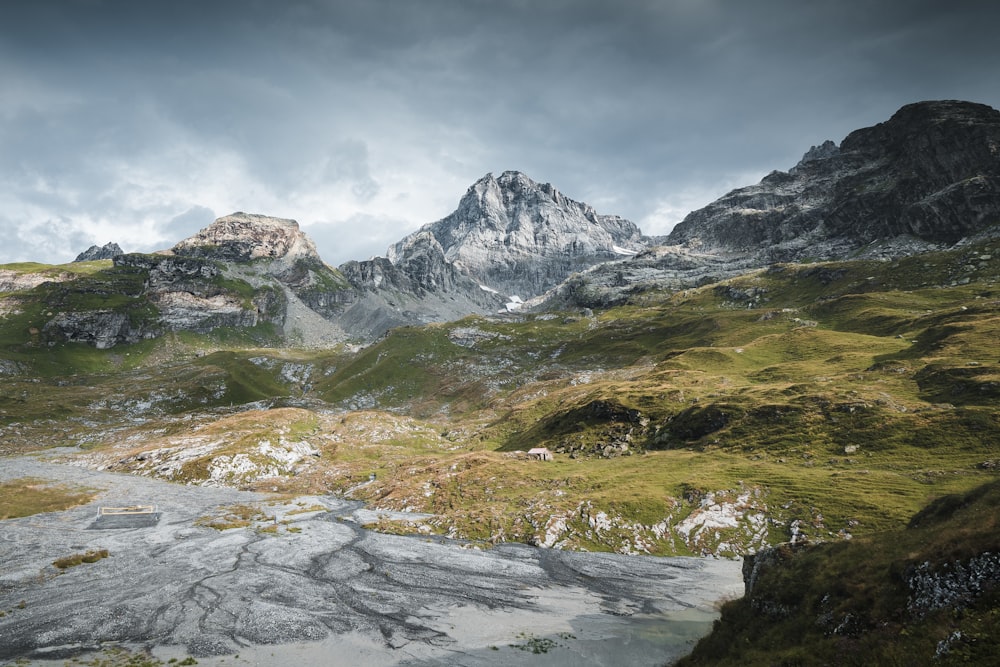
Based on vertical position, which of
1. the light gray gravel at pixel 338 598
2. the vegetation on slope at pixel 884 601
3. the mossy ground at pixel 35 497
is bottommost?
the mossy ground at pixel 35 497

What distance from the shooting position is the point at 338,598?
45688mm

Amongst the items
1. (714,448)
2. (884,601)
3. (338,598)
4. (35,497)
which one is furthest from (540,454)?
(35,497)

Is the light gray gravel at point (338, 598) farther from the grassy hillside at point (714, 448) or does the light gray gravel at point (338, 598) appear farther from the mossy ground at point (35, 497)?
the grassy hillside at point (714, 448)

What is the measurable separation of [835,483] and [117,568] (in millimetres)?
90822

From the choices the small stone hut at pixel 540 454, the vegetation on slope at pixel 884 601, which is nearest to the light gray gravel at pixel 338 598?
the vegetation on slope at pixel 884 601

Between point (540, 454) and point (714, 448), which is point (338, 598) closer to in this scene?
point (540, 454)

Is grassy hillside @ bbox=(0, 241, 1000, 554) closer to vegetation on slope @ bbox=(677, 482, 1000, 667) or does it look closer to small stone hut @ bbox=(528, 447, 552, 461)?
small stone hut @ bbox=(528, 447, 552, 461)

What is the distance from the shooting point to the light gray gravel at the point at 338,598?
34.8 metres

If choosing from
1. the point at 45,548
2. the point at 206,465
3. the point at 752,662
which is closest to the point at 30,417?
the point at 206,465

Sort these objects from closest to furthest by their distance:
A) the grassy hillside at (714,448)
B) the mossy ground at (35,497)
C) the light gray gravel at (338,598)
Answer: the light gray gravel at (338,598)
the grassy hillside at (714,448)
the mossy ground at (35,497)

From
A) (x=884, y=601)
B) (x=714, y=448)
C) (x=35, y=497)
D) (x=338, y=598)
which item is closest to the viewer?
(x=884, y=601)

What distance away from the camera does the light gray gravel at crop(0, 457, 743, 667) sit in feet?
114

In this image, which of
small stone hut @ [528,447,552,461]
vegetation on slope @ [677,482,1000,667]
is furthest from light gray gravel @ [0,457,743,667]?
small stone hut @ [528,447,552,461]

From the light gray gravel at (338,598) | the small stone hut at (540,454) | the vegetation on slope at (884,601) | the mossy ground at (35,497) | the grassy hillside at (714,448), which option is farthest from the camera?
the small stone hut at (540,454)
